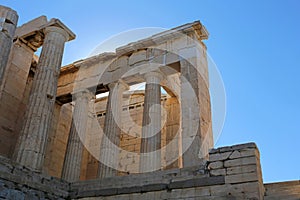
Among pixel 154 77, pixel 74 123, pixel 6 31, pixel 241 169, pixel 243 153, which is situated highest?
pixel 154 77

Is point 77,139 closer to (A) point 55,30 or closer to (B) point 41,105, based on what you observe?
(B) point 41,105

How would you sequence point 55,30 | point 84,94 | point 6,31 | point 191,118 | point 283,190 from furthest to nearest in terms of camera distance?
point 84,94 → point 55,30 → point 191,118 → point 6,31 → point 283,190

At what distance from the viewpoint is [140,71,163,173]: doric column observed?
16.9 metres

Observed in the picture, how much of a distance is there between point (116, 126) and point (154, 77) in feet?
11.6

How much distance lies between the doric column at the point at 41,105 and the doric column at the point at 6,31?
2.07m

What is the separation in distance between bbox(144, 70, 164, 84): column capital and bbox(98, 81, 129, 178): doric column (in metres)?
1.85

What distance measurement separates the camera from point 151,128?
58.4 ft

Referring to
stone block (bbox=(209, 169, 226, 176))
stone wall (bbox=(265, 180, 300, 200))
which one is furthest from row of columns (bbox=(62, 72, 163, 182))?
stone wall (bbox=(265, 180, 300, 200))

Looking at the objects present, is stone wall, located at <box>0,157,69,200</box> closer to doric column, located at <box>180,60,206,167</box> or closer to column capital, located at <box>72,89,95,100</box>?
doric column, located at <box>180,60,206,167</box>

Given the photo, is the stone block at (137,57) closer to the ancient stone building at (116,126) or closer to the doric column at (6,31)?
the ancient stone building at (116,126)

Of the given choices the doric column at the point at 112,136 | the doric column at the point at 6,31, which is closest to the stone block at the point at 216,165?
the doric column at the point at 112,136

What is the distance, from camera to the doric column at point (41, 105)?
50.6 feet

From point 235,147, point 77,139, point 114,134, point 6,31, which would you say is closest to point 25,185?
point 114,134

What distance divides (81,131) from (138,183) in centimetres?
823
